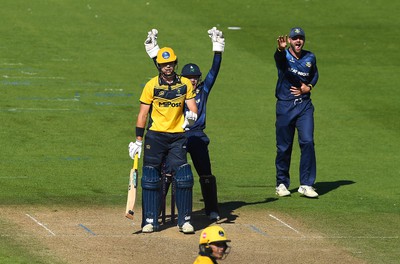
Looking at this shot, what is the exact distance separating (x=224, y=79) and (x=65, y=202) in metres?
12.2

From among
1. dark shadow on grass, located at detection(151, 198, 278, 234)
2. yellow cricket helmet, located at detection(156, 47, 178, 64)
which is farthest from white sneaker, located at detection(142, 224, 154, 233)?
yellow cricket helmet, located at detection(156, 47, 178, 64)

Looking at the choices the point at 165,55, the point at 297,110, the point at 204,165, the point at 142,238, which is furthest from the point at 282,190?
the point at 165,55

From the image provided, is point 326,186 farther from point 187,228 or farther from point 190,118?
point 190,118

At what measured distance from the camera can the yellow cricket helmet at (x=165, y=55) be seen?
53.0 ft

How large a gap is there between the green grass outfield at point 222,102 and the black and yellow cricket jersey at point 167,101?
250 cm

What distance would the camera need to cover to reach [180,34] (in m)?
33.9

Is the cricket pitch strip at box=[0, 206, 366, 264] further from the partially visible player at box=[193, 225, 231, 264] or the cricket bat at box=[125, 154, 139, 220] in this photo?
the partially visible player at box=[193, 225, 231, 264]

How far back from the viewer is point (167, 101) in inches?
642

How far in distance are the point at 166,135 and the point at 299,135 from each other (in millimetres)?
3617

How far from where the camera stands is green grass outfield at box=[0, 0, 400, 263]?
19031 millimetres

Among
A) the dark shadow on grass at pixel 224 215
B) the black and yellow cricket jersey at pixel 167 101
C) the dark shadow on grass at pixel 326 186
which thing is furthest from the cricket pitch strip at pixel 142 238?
the dark shadow on grass at pixel 326 186

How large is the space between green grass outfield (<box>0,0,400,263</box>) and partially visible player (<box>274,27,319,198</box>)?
0.49 meters

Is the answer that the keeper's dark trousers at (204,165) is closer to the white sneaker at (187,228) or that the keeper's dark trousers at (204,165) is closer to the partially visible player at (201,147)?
the partially visible player at (201,147)

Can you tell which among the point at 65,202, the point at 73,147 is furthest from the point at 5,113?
the point at 65,202
